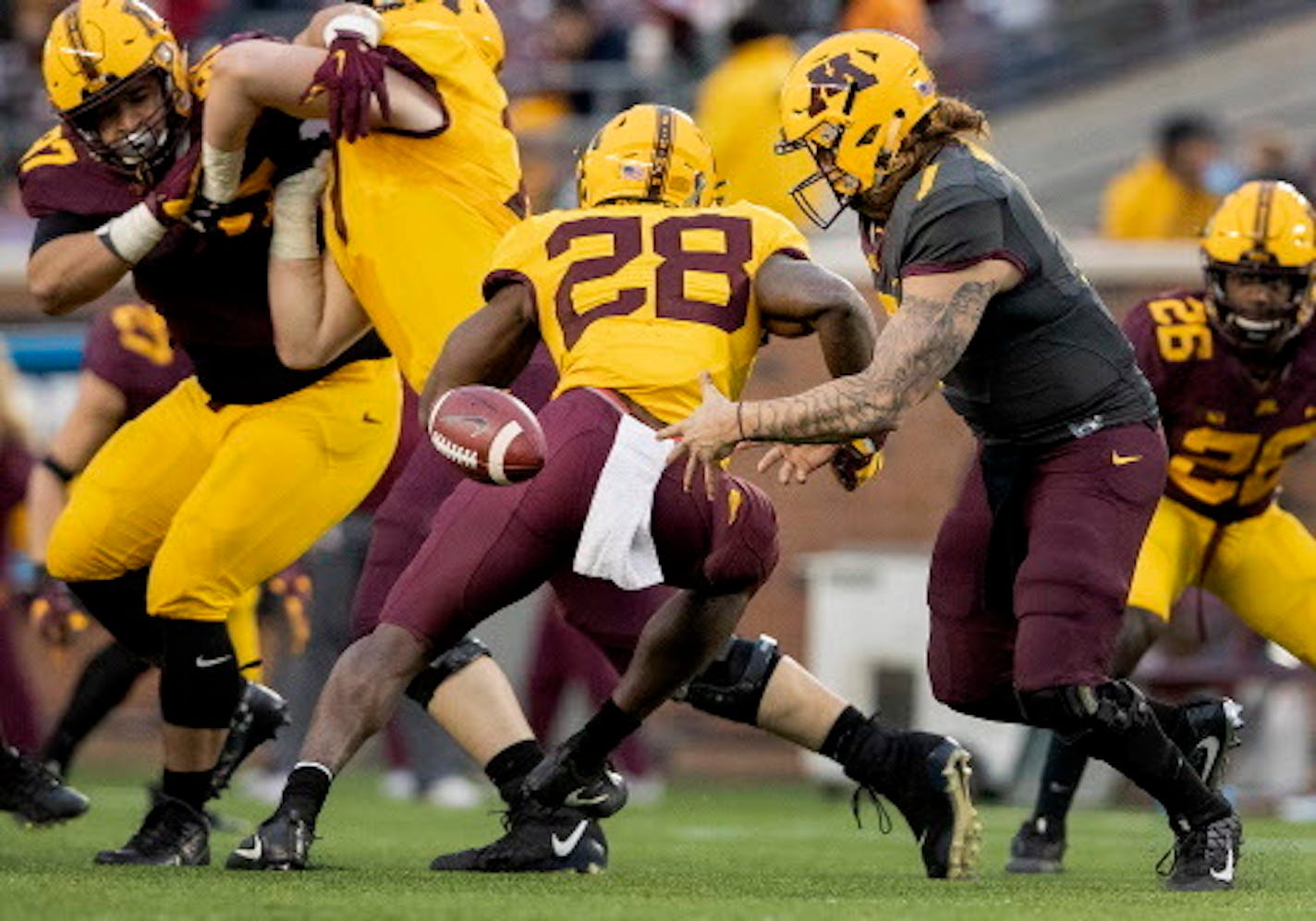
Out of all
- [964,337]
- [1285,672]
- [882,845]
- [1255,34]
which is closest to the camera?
[964,337]

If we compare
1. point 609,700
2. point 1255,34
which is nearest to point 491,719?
point 609,700

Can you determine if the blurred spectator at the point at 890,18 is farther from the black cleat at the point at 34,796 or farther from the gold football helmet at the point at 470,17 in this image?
the black cleat at the point at 34,796

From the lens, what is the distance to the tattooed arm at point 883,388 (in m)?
5.85

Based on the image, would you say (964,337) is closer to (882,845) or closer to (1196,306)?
(1196,306)

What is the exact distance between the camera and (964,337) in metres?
6.14

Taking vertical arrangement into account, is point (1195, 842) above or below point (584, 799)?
below

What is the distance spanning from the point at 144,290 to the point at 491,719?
128cm

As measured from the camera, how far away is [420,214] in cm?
703

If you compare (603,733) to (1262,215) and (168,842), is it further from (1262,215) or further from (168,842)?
(1262,215)

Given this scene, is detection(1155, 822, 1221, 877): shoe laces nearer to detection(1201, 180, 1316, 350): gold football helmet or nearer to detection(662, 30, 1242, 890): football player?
detection(662, 30, 1242, 890): football player

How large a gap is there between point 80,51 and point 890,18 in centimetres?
700

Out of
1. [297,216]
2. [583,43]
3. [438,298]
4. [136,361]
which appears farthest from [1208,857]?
[583,43]

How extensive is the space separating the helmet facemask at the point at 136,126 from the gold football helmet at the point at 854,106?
1.44 m

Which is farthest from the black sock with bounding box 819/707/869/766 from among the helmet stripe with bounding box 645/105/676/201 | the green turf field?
the helmet stripe with bounding box 645/105/676/201
